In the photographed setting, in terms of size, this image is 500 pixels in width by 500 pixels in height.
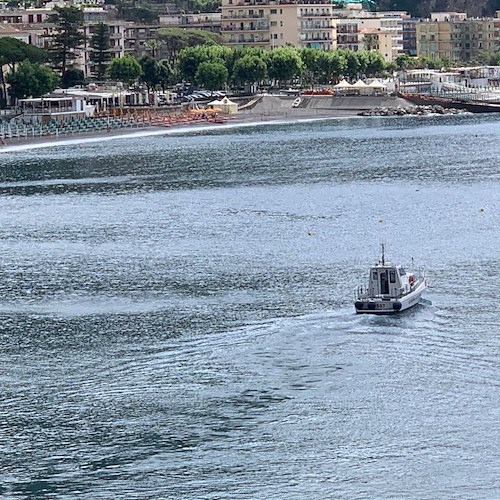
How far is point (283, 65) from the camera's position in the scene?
413ft

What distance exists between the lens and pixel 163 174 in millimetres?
73375

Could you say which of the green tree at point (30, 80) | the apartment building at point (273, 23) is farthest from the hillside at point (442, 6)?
the green tree at point (30, 80)

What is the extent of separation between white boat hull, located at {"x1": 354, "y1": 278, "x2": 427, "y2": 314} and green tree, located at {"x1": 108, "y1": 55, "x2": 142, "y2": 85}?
81.2 meters

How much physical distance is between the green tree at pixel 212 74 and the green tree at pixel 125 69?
19.2ft

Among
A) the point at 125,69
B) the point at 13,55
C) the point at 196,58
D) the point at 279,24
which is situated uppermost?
the point at 279,24

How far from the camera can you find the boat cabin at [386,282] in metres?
36.5

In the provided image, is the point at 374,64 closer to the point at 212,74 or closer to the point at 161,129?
the point at 212,74

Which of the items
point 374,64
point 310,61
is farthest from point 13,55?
point 374,64

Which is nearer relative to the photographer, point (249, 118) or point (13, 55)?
point (13, 55)

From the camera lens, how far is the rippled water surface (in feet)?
87.1

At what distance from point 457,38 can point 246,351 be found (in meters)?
143

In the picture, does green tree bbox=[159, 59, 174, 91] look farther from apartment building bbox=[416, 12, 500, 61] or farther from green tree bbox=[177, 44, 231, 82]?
apartment building bbox=[416, 12, 500, 61]

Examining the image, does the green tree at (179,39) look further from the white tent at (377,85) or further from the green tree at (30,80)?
the green tree at (30,80)

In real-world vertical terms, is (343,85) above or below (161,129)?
above
